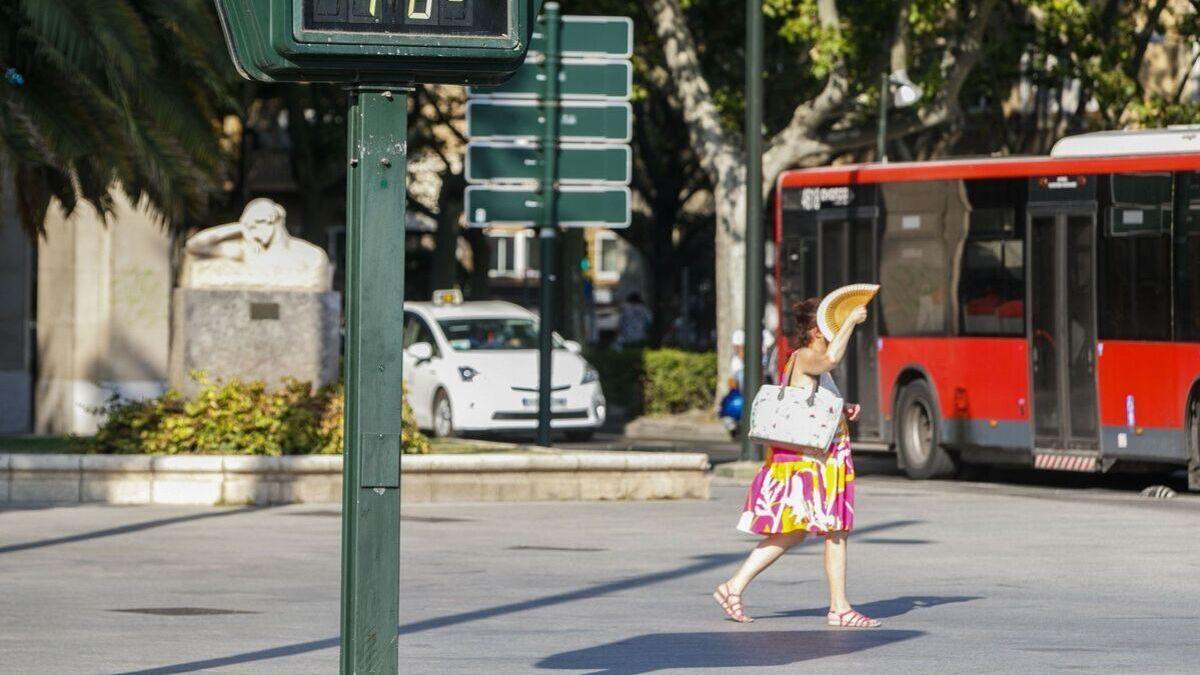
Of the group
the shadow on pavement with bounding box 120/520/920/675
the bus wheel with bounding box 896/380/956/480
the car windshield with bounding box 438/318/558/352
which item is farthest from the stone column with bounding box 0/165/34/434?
the shadow on pavement with bounding box 120/520/920/675

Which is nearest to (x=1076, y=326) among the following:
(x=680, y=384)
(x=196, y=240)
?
(x=196, y=240)

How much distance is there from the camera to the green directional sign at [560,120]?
2205 cm

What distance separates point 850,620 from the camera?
11.0m

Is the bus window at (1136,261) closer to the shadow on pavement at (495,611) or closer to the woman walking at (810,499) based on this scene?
the shadow on pavement at (495,611)

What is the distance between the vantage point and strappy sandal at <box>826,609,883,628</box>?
35.9 ft

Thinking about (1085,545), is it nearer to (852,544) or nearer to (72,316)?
(852,544)

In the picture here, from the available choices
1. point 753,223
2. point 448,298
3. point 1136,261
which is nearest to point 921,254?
point 753,223

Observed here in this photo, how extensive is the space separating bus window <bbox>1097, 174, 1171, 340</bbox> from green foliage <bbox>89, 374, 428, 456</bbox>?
6.24m

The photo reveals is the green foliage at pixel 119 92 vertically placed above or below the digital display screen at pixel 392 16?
above

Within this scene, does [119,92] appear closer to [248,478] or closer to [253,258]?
[253,258]

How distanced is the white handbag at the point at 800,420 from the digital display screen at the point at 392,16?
5.18 meters

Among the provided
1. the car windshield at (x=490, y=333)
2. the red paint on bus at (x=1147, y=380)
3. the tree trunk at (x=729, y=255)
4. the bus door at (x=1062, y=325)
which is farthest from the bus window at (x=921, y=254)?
the tree trunk at (x=729, y=255)

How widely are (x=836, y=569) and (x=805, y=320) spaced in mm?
1150

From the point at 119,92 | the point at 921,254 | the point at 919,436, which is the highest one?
the point at 119,92
